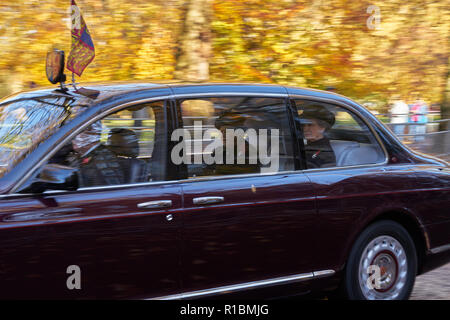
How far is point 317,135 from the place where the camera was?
16.0ft

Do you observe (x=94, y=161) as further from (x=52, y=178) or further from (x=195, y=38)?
(x=195, y=38)

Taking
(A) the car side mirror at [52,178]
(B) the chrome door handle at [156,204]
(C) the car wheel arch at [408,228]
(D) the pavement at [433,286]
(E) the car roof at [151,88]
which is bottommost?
(D) the pavement at [433,286]

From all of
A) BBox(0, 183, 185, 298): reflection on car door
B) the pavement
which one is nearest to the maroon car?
BBox(0, 183, 185, 298): reflection on car door

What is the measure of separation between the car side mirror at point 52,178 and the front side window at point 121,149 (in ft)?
0.51

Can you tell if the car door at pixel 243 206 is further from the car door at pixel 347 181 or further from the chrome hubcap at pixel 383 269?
the chrome hubcap at pixel 383 269

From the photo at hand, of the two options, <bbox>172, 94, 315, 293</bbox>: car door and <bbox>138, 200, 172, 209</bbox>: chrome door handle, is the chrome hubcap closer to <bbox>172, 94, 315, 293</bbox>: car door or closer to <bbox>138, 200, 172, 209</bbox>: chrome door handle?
<bbox>172, 94, 315, 293</bbox>: car door

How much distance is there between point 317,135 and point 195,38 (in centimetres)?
877

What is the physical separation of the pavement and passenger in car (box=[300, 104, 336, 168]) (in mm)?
1531

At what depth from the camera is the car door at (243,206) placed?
411 centimetres

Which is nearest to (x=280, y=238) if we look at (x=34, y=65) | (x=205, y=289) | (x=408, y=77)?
(x=205, y=289)

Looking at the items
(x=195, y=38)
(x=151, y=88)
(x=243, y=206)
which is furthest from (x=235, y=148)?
(x=195, y=38)

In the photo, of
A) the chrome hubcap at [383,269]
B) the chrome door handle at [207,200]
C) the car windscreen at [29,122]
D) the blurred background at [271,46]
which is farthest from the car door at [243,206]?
the blurred background at [271,46]

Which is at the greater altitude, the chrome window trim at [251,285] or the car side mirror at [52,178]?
the car side mirror at [52,178]
